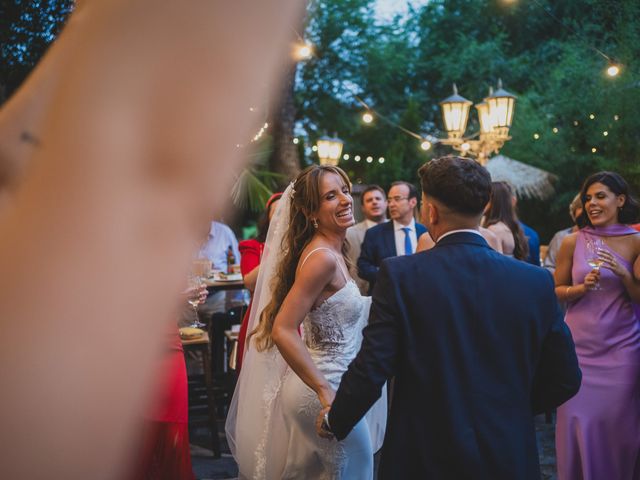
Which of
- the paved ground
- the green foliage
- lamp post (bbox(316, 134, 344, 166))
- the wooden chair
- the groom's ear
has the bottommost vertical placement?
the paved ground

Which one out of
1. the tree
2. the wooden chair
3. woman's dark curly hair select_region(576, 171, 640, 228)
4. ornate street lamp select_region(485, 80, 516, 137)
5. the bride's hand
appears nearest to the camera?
the tree

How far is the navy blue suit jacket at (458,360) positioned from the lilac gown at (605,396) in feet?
5.97

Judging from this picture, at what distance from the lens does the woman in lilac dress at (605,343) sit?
380cm

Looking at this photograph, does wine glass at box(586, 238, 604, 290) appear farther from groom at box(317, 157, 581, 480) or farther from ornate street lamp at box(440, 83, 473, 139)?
ornate street lamp at box(440, 83, 473, 139)

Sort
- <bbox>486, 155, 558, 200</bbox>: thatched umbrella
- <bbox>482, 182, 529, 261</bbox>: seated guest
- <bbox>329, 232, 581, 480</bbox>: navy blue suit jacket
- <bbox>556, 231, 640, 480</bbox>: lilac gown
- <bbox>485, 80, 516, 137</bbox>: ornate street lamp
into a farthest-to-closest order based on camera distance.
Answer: <bbox>486, 155, 558, 200</bbox>: thatched umbrella < <bbox>485, 80, 516, 137</bbox>: ornate street lamp < <bbox>482, 182, 529, 261</bbox>: seated guest < <bbox>556, 231, 640, 480</bbox>: lilac gown < <bbox>329, 232, 581, 480</bbox>: navy blue suit jacket

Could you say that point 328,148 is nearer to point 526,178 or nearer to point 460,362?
point 526,178

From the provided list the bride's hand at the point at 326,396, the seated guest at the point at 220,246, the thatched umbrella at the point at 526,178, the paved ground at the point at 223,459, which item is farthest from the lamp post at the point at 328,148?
the bride's hand at the point at 326,396

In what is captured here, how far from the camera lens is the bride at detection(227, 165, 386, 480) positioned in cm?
293

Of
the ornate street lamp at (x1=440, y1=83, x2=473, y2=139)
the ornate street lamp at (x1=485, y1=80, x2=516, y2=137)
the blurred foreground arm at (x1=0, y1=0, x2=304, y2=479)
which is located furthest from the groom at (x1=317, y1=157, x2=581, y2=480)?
the ornate street lamp at (x1=440, y1=83, x2=473, y2=139)

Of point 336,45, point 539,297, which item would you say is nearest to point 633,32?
point 539,297

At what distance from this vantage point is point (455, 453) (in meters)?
2.15

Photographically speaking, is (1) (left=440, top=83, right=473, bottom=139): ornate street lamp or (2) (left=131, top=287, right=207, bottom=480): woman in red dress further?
(1) (left=440, top=83, right=473, bottom=139): ornate street lamp

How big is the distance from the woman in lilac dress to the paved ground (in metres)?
0.90

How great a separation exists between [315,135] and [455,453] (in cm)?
2190
